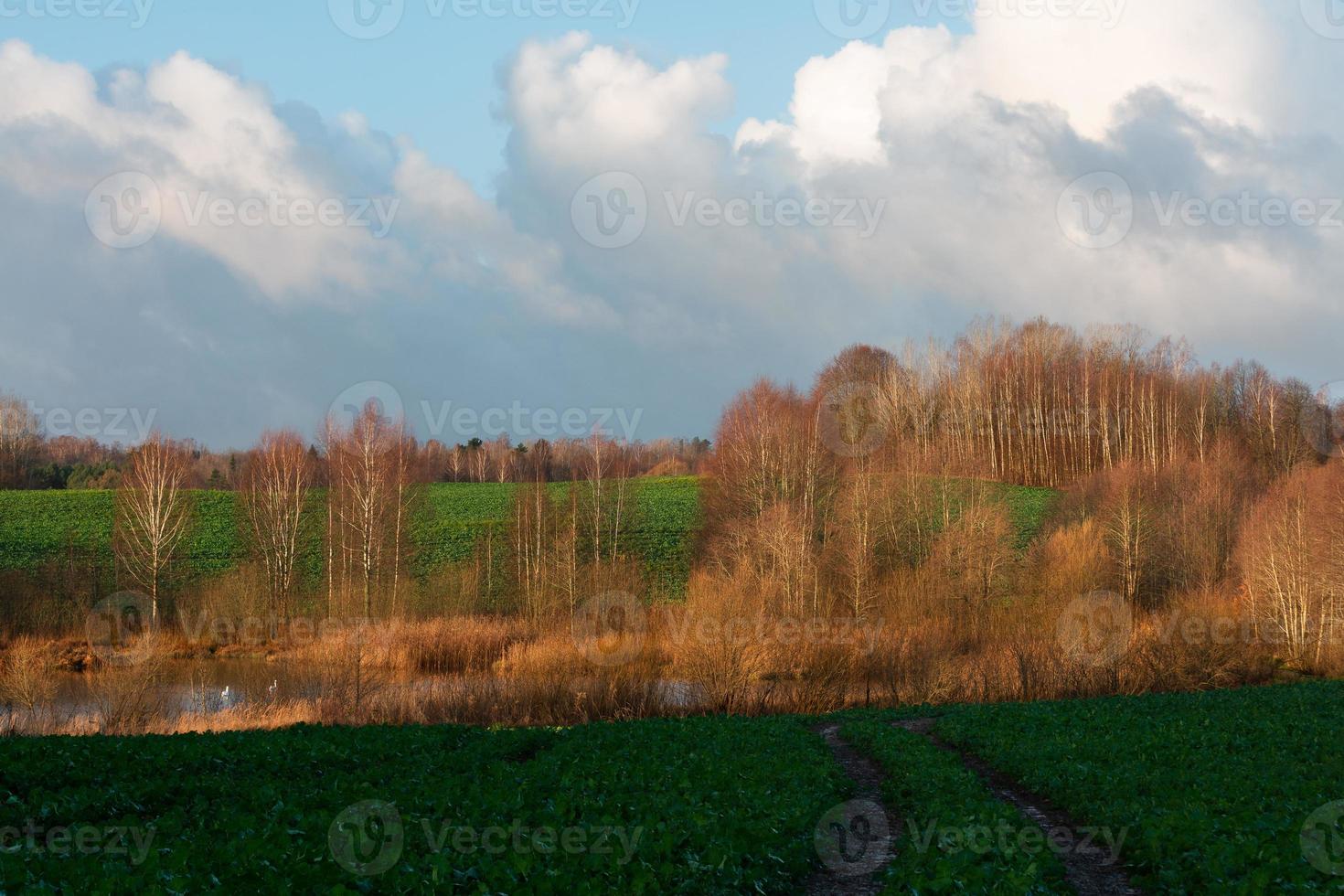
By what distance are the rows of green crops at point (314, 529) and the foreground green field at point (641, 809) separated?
3973cm

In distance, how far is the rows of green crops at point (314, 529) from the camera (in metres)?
64.8

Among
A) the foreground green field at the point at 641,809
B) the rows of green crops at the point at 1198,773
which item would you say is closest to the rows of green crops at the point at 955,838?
the foreground green field at the point at 641,809

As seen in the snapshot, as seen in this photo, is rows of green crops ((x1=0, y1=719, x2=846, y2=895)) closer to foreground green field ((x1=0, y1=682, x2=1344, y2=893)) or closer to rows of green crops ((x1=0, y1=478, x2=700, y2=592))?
foreground green field ((x1=0, y1=682, x2=1344, y2=893))

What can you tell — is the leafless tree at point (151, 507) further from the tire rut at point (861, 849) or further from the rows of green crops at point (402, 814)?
the tire rut at point (861, 849)

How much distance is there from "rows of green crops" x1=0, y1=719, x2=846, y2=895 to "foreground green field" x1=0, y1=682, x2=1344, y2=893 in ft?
0.17

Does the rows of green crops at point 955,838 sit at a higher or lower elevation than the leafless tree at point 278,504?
lower

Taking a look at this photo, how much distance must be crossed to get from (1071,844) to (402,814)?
34.7 feet

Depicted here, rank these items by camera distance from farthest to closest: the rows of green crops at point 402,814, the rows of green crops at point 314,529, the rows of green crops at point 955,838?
the rows of green crops at point 314,529 → the rows of green crops at point 955,838 → the rows of green crops at point 402,814

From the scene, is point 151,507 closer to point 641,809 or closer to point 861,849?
point 641,809

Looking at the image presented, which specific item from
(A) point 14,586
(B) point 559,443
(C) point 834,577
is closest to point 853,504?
(C) point 834,577

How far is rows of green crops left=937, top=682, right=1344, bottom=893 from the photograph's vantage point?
11688 mm

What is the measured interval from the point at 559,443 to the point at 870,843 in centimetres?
11670

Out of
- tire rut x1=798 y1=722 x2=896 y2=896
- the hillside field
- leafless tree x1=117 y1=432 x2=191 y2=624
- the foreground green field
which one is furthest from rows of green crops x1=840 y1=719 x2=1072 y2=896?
leafless tree x1=117 y1=432 x2=191 y2=624

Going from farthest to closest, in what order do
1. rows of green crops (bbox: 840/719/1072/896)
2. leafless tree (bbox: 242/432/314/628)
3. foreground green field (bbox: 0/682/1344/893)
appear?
1. leafless tree (bbox: 242/432/314/628)
2. rows of green crops (bbox: 840/719/1072/896)
3. foreground green field (bbox: 0/682/1344/893)
